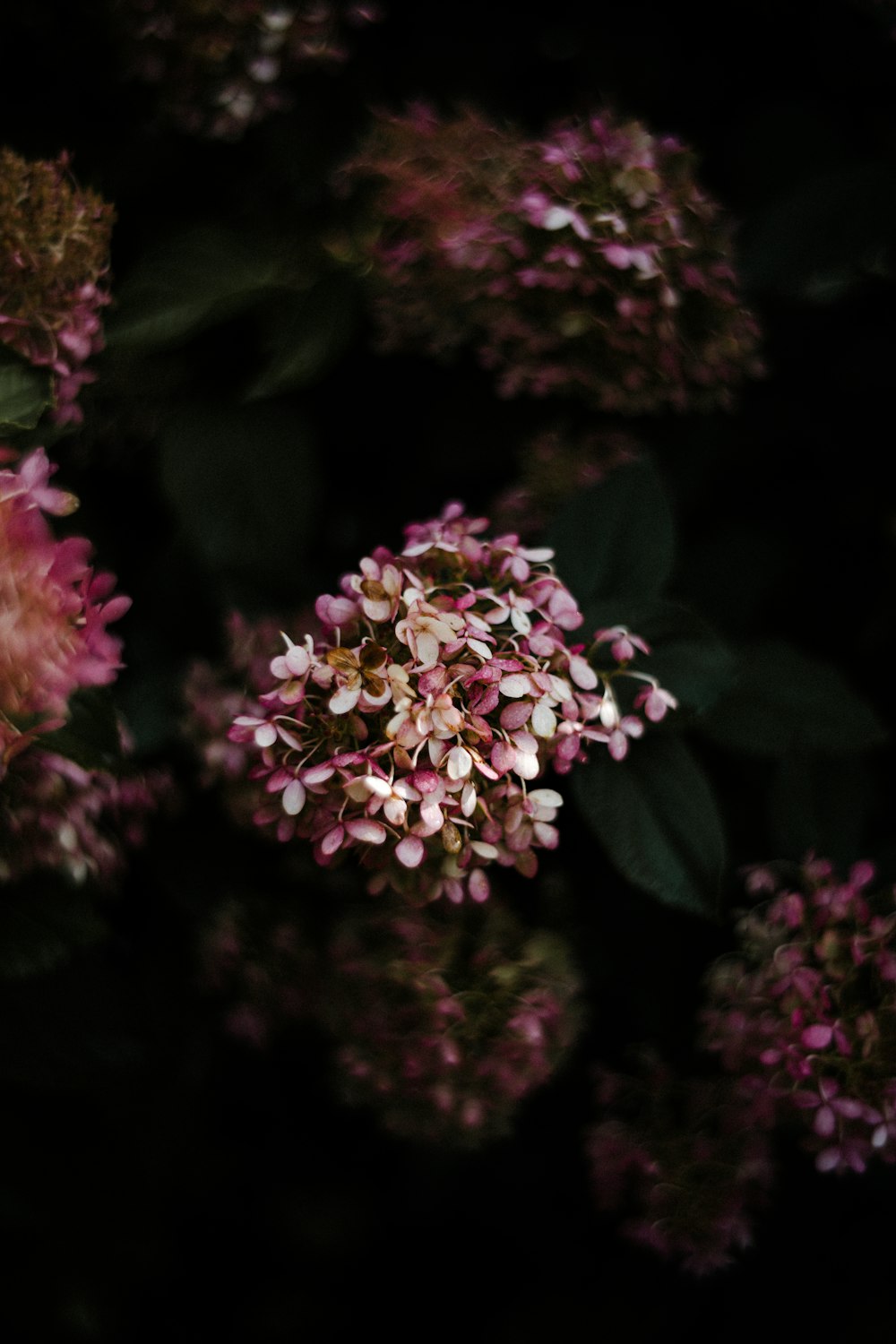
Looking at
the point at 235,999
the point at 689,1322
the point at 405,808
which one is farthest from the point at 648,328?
the point at 689,1322

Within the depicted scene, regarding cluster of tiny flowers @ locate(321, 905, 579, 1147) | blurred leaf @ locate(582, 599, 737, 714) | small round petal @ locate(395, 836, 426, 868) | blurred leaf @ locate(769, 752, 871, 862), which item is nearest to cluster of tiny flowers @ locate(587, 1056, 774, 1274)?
cluster of tiny flowers @ locate(321, 905, 579, 1147)

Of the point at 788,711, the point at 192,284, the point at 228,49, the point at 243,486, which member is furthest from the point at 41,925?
the point at 228,49

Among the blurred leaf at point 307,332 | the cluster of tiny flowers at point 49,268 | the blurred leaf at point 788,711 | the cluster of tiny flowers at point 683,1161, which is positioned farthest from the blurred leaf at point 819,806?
the cluster of tiny flowers at point 49,268

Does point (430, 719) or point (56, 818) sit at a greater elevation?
point (430, 719)

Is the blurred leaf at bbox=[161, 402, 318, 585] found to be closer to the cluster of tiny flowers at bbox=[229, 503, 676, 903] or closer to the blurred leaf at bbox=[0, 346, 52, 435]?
the blurred leaf at bbox=[0, 346, 52, 435]

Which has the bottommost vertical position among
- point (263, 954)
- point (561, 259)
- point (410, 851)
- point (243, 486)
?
point (263, 954)

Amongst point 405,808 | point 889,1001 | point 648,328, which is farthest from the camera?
point 648,328

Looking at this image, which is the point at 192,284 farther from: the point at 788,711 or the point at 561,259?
the point at 788,711

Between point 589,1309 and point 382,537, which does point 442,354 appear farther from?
point 589,1309
